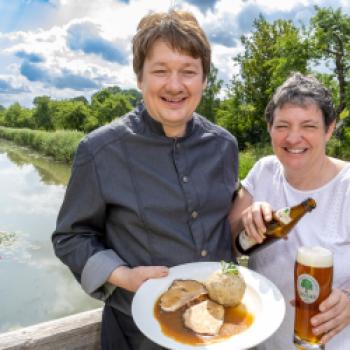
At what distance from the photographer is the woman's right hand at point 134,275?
167 centimetres

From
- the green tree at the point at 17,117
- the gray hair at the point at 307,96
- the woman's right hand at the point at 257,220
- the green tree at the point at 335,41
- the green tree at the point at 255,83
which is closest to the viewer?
the woman's right hand at the point at 257,220

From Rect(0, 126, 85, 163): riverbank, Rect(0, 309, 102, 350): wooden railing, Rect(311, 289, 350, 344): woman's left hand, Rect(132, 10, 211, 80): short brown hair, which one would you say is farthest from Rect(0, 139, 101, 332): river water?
Rect(132, 10, 211, 80): short brown hair

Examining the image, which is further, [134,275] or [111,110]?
[111,110]

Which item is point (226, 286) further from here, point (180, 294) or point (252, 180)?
point (252, 180)

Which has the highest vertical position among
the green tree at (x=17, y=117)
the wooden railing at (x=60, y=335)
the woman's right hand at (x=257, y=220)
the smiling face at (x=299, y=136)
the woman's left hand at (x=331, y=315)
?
the smiling face at (x=299, y=136)

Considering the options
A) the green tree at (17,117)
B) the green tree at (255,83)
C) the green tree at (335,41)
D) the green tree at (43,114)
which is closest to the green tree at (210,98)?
the green tree at (255,83)

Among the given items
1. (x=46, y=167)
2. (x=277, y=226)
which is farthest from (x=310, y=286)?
(x=46, y=167)

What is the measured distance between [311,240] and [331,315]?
454 mm

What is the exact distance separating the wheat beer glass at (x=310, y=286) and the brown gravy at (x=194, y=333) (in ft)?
0.77

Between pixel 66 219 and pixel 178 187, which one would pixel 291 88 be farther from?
pixel 66 219

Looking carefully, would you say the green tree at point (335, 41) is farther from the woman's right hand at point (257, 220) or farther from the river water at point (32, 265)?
the woman's right hand at point (257, 220)

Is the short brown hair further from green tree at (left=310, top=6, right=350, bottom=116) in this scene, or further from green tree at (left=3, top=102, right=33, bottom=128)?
green tree at (left=3, top=102, right=33, bottom=128)

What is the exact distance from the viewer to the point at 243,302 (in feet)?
5.70

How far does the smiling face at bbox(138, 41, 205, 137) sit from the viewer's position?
1.75 meters
